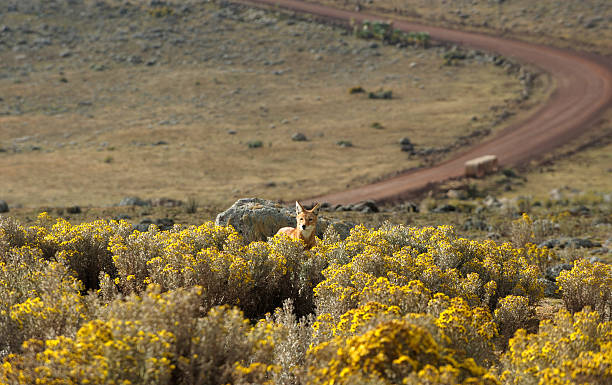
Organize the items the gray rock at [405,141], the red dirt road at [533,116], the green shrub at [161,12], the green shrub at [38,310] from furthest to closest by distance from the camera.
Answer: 1. the green shrub at [161,12]
2. the gray rock at [405,141]
3. the red dirt road at [533,116]
4. the green shrub at [38,310]

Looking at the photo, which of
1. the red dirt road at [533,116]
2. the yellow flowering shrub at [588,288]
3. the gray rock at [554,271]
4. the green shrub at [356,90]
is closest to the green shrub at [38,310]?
the yellow flowering shrub at [588,288]

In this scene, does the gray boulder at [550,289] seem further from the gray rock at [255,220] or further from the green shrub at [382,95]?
the green shrub at [382,95]

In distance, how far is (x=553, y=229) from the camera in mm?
20375

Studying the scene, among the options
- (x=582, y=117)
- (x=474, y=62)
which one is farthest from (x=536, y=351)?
(x=474, y=62)

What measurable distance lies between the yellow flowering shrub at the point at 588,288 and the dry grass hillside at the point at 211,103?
20.7 m

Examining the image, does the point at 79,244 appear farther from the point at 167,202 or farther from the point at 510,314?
the point at 167,202

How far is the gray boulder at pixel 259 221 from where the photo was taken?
13.6 metres

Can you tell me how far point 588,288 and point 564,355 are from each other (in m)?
4.22

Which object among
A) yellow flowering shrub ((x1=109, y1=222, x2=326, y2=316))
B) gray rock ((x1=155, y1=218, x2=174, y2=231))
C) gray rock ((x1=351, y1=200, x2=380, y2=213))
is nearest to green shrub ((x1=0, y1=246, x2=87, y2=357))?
yellow flowering shrub ((x1=109, y1=222, x2=326, y2=316))

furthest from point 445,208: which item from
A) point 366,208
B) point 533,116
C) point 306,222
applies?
point 533,116

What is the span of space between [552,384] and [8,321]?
252 inches

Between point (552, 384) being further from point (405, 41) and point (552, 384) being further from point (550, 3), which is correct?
point (550, 3)

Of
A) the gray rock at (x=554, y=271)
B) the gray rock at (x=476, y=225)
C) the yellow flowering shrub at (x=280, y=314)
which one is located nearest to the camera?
the yellow flowering shrub at (x=280, y=314)

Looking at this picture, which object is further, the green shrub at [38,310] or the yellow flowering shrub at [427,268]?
the yellow flowering shrub at [427,268]
